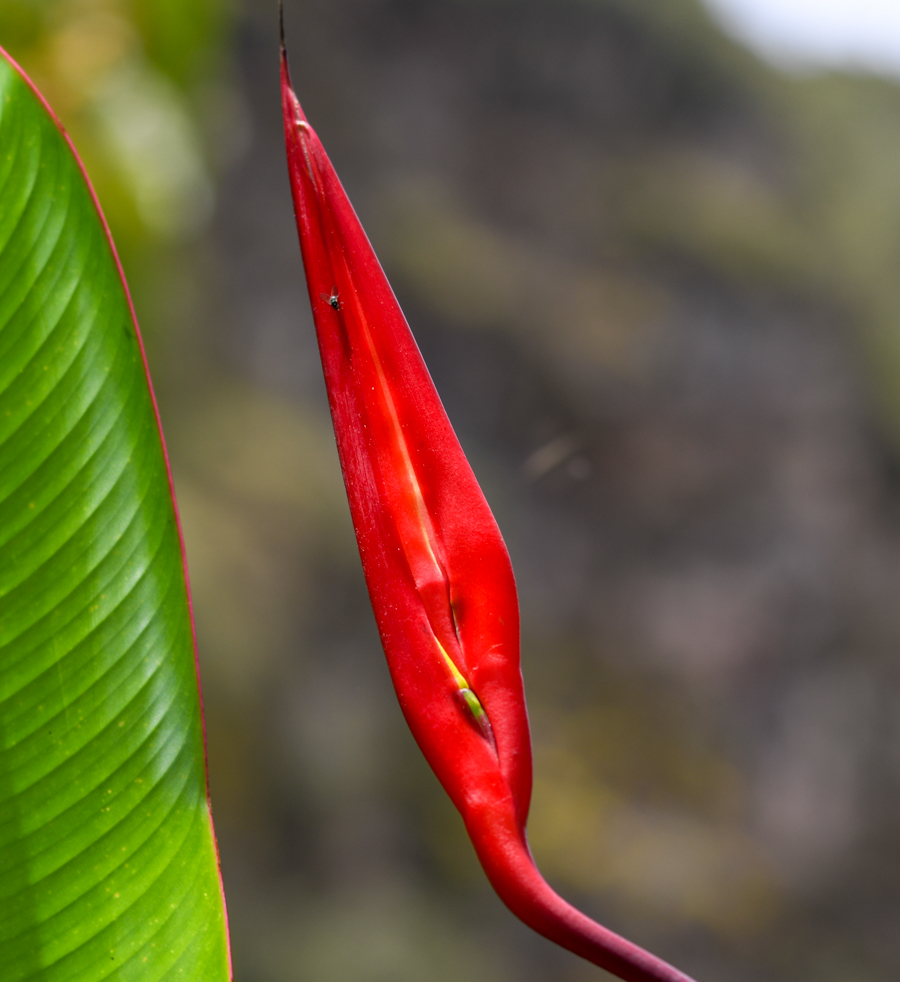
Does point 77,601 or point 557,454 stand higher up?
point 77,601

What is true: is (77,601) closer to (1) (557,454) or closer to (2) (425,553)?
(2) (425,553)

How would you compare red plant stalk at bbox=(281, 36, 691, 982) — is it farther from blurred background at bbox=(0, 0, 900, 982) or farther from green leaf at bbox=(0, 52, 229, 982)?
blurred background at bbox=(0, 0, 900, 982)

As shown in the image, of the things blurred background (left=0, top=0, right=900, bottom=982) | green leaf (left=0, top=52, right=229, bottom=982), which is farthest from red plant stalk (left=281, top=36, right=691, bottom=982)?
blurred background (left=0, top=0, right=900, bottom=982)

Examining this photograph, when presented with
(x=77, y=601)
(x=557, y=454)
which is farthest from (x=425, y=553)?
(x=557, y=454)

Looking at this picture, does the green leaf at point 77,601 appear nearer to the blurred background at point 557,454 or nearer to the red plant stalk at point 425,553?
the red plant stalk at point 425,553

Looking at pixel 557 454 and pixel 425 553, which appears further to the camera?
pixel 557 454

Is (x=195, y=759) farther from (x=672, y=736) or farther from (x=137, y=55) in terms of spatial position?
(x=672, y=736)
